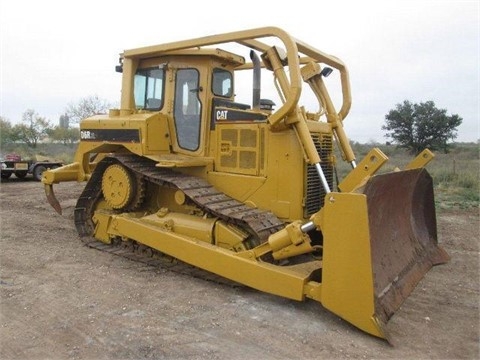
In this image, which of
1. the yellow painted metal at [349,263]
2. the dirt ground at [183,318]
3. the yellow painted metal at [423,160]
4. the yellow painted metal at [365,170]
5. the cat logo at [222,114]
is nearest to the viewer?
the dirt ground at [183,318]

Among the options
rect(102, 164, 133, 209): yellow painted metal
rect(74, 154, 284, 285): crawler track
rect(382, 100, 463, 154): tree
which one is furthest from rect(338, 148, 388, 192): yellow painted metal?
rect(382, 100, 463, 154): tree

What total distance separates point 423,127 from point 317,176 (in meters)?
24.3

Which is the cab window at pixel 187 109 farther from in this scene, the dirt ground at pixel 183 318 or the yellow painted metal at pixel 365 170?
the yellow painted metal at pixel 365 170

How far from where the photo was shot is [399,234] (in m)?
5.09

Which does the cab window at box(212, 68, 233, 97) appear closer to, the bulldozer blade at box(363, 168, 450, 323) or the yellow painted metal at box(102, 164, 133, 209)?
the yellow painted metal at box(102, 164, 133, 209)

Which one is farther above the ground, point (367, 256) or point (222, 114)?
point (222, 114)

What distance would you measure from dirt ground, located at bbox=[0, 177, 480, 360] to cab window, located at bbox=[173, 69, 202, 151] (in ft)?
6.00

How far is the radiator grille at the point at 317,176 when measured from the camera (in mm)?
5262

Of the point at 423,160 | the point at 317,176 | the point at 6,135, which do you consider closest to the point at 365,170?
the point at 317,176

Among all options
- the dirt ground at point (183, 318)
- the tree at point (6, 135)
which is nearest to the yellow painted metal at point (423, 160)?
the dirt ground at point (183, 318)

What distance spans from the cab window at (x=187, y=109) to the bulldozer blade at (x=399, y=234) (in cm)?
271

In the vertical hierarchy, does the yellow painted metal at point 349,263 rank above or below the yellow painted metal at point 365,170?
below

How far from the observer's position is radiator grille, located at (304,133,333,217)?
5.26m

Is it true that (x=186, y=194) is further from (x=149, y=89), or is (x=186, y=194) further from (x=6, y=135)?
(x=6, y=135)
